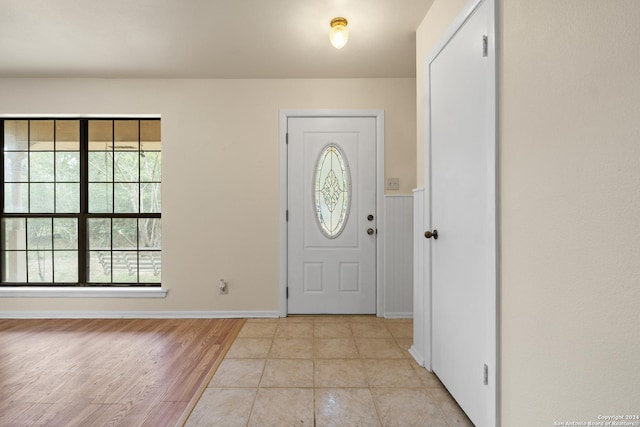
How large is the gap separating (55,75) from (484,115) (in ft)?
12.6

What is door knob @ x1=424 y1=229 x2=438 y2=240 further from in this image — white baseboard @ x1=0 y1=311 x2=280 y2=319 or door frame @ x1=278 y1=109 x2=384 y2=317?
white baseboard @ x1=0 y1=311 x2=280 y2=319

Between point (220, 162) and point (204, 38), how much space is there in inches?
44.2

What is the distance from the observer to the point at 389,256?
3.16 m

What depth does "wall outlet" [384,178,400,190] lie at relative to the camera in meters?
3.18

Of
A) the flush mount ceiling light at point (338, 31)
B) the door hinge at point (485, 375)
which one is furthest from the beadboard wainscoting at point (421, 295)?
the flush mount ceiling light at point (338, 31)

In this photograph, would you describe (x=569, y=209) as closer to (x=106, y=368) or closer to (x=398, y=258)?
(x=398, y=258)

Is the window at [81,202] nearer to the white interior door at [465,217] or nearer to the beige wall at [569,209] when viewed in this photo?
the white interior door at [465,217]

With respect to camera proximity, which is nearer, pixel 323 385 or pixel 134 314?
pixel 323 385

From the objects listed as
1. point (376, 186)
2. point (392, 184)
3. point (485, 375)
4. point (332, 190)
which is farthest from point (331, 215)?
point (485, 375)

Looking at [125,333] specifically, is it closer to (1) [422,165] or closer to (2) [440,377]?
(2) [440,377]

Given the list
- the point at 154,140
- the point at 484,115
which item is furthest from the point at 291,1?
the point at 154,140

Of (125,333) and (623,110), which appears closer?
(623,110)

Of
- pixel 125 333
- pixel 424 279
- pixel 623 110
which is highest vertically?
pixel 623 110

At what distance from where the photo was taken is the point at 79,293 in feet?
10.4
